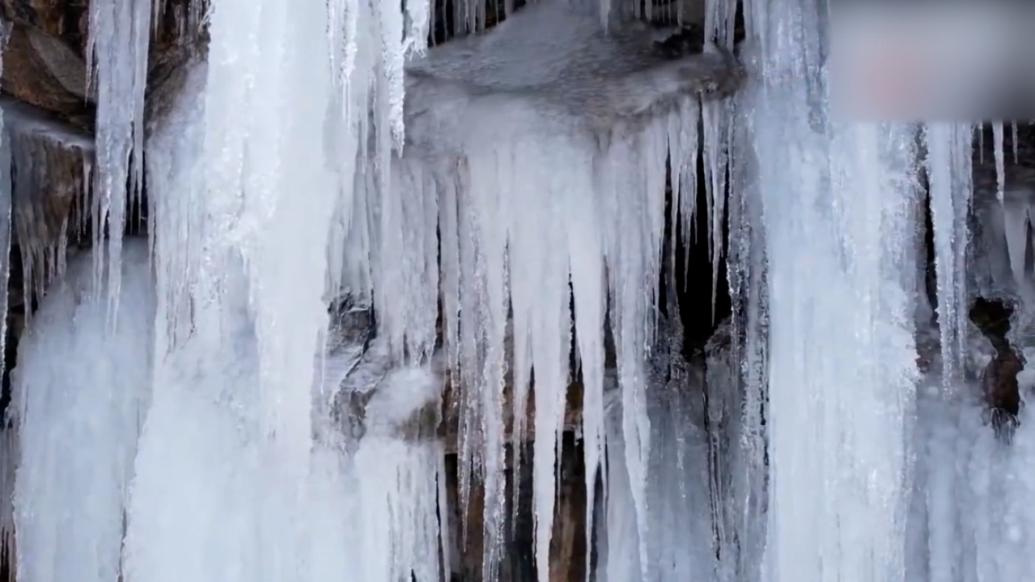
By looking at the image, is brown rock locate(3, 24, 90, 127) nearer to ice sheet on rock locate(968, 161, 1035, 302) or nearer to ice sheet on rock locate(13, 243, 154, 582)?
ice sheet on rock locate(13, 243, 154, 582)

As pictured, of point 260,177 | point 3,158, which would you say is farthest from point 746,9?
point 3,158

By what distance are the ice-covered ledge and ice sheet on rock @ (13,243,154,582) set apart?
3.22 ft

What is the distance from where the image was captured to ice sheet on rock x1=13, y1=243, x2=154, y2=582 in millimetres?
3328

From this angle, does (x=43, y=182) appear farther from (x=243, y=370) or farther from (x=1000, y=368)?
(x=1000, y=368)

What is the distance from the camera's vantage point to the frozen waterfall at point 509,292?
9.07 ft

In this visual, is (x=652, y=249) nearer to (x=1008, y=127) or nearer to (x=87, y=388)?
(x=1008, y=127)

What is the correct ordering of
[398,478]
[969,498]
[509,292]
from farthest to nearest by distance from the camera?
[398,478]
[509,292]
[969,498]

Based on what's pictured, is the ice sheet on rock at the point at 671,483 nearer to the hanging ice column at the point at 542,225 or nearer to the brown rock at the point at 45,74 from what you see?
the hanging ice column at the point at 542,225

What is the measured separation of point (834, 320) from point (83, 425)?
2084mm

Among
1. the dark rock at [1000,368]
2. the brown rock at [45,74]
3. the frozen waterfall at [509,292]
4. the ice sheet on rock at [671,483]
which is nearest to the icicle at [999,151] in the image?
the frozen waterfall at [509,292]

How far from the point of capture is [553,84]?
307 centimetres

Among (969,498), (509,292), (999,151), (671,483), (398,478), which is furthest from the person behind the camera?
(671,483)

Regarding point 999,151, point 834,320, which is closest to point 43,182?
point 834,320

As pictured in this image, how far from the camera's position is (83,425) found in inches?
132
